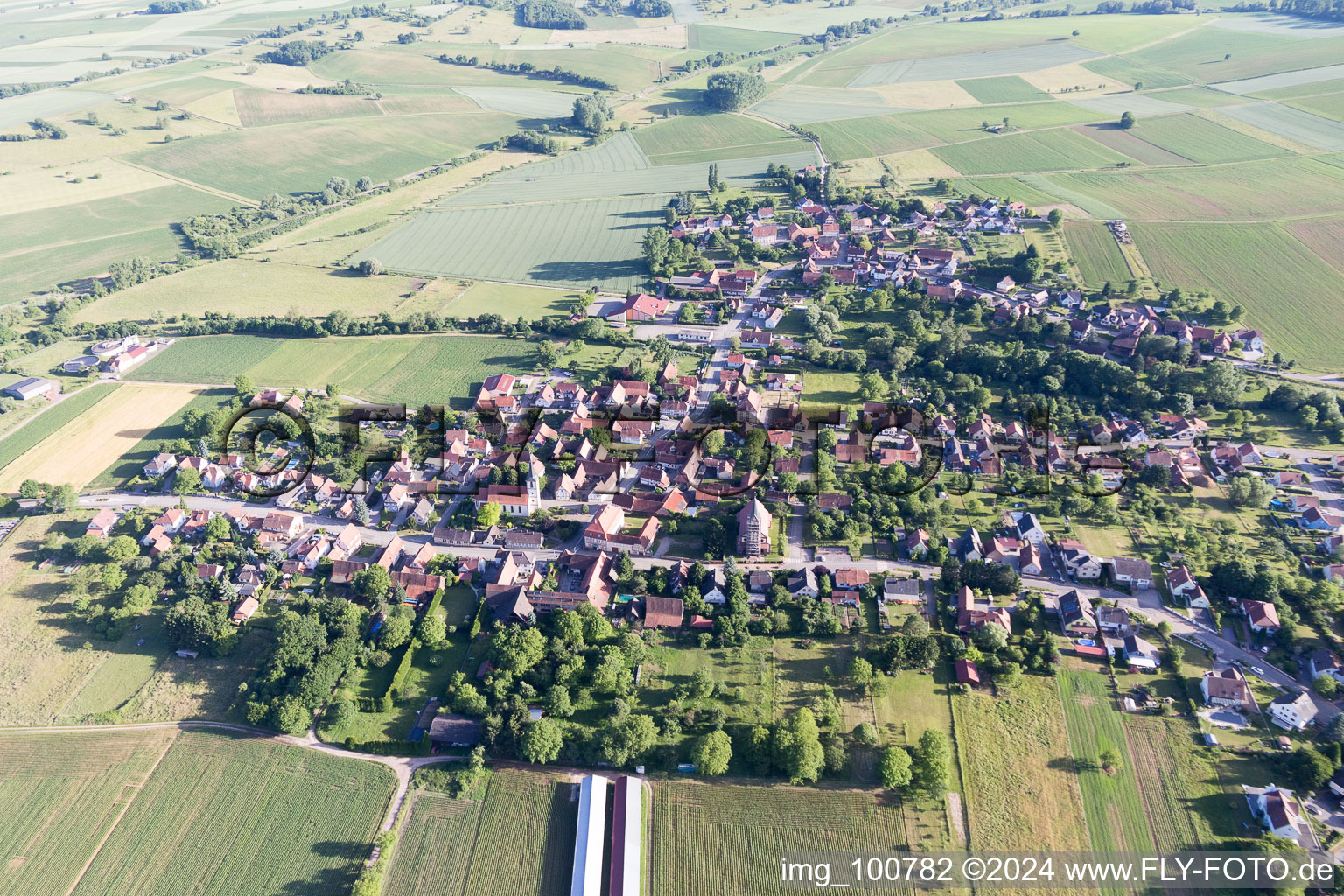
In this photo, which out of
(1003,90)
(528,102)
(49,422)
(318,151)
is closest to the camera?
(49,422)

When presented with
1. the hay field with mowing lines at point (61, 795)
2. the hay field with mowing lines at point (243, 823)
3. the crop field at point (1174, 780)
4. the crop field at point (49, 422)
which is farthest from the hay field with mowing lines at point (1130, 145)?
the crop field at point (49, 422)

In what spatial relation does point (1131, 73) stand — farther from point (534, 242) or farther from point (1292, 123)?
point (534, 242)

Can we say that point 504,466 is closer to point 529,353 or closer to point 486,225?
point 529,353

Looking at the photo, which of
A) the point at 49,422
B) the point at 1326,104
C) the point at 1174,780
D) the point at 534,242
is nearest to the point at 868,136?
the point at 534,242

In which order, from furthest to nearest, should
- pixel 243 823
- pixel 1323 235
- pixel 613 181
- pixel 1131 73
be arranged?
pixel 1131 73 < pixel 613 181 < pixel 1323 235 < pixel 243 823

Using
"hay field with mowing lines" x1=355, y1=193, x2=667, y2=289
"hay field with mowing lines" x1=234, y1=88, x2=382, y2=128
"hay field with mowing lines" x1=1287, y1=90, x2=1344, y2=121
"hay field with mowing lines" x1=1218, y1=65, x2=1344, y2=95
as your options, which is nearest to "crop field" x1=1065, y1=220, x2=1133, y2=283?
"hay field with mowing lines" x1=355, y1=193, x2=667, y2=289

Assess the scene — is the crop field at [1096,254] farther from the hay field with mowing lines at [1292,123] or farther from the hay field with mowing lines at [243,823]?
the hay field with mowing lines at [243,823]
